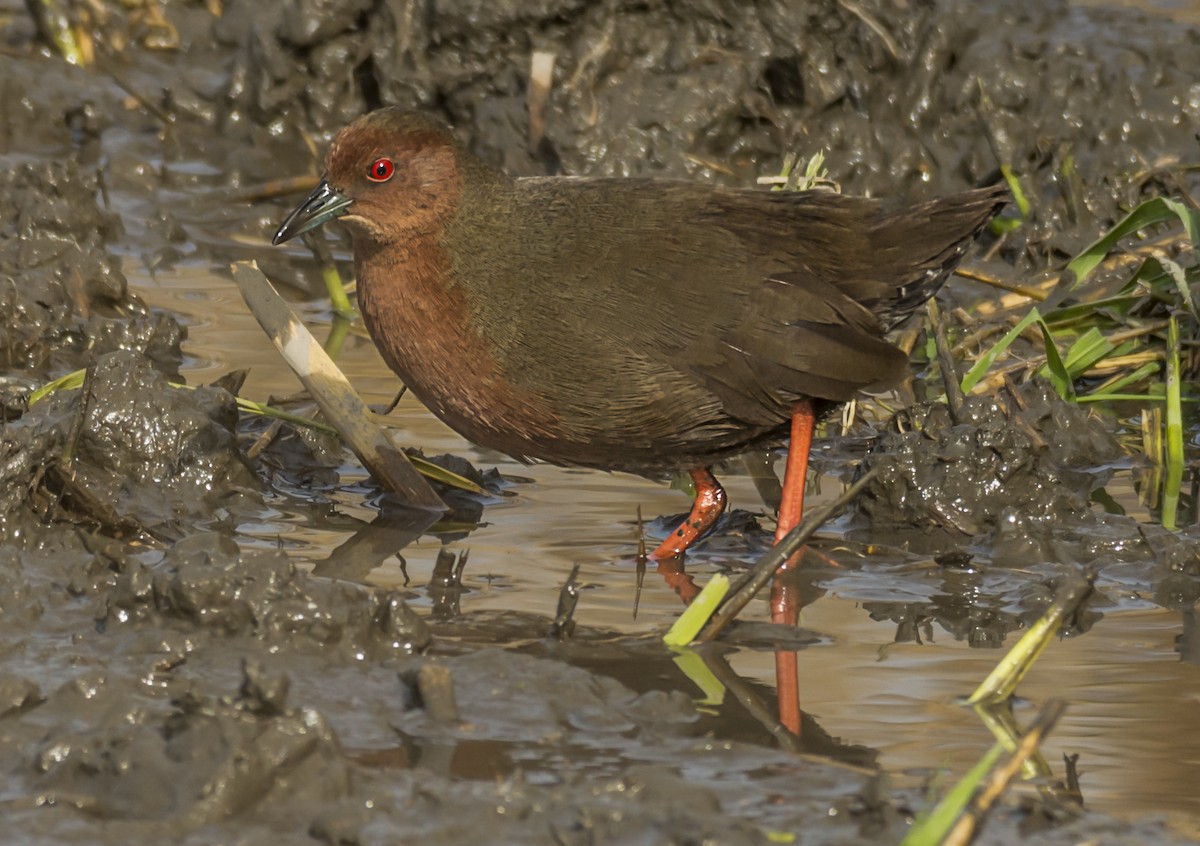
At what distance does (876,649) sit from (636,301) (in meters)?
1.19

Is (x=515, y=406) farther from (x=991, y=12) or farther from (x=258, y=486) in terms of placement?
(x=991, y=12)

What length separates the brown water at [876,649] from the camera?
3414 mm

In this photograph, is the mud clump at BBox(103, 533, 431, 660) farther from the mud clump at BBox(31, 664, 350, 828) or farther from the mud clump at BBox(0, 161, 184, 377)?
the mud clump at BBox(0, 161, 184, 377)

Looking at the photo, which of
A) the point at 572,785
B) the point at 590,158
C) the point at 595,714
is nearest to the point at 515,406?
the point at 595,714

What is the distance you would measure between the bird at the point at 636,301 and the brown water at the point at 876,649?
0.30m

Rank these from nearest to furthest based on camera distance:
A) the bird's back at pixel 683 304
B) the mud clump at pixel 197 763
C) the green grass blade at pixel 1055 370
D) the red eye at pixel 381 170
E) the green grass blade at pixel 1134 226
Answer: the mud clump at pixel 197 763 → the bird's back at pixel 683 304 → the red eye at pixel 381 170 → the green grass blade at pixel 1055 370 → the green grass blade at pixel 1134 226

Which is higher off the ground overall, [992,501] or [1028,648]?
[992,501]

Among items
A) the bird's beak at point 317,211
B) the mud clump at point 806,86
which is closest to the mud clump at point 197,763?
the bird's beak at point 317,211

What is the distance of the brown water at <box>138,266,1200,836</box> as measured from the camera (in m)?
3.41

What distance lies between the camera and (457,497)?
17.8 feet

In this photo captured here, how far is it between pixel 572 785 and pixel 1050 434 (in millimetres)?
2947

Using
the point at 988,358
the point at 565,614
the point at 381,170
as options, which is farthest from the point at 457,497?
the point at 988,358

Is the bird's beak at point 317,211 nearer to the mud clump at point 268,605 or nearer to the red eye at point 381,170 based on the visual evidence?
the red eye at point 381,170

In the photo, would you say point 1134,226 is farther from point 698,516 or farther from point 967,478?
point 698,516
